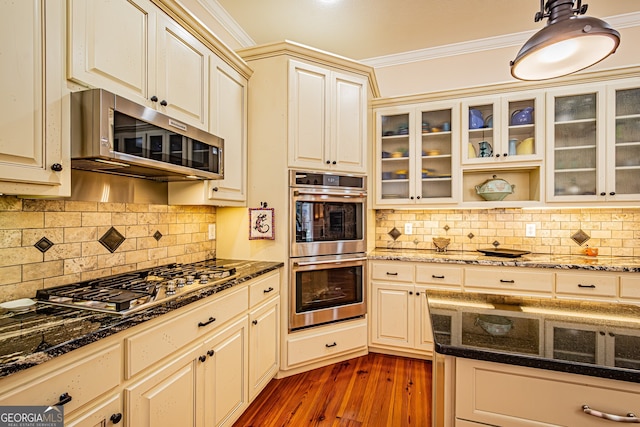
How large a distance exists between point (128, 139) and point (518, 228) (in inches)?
126

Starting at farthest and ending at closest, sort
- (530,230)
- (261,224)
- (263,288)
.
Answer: (530,230) → (261,224) → (263,288)

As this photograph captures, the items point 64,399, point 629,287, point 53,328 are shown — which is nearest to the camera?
point 64,399

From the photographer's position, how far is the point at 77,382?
A: 0.89m

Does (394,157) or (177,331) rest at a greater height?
(394,157)

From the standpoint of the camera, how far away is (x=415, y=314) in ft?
8.48

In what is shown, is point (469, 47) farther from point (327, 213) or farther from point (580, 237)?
point (327, 213)

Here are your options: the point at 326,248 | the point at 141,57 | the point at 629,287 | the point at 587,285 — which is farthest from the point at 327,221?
the point at 629,287

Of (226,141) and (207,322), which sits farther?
(226,141)

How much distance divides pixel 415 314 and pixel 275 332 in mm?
1233

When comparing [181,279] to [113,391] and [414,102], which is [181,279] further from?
[414,102]

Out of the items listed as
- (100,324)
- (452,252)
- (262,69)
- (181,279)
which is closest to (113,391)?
(100,324)

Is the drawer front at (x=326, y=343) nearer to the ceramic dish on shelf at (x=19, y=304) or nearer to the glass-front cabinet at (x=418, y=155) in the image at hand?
the glass-front cabinet at (x=418, y=155)

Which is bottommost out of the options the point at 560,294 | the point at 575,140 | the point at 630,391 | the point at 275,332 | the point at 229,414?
the point at 229,414

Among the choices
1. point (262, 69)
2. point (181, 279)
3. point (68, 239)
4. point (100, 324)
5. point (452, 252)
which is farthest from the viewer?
point (452, 252)
